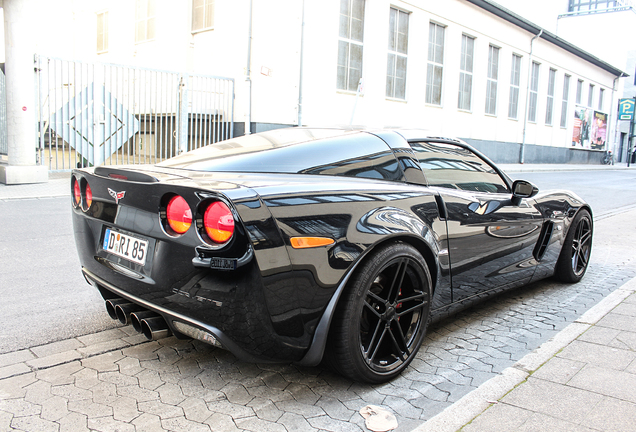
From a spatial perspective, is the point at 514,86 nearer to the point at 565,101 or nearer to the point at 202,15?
the point at 565,101

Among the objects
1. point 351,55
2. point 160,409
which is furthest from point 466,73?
point 160,409

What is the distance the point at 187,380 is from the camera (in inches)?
105

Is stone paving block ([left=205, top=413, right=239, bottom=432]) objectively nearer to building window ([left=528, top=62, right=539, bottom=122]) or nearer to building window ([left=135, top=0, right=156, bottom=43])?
building window ([left=135, top=0, right=156, bottom=43])

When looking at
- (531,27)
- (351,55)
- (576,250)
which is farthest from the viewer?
(531,27)

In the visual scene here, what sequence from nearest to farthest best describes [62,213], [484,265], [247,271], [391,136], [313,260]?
[247,271] < [313,260] < [391,136] < [484,265] < [62,213]

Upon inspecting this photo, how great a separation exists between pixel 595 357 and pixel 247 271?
2.14m

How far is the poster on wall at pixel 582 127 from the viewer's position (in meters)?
37.9

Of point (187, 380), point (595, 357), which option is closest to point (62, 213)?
point (187, 380)

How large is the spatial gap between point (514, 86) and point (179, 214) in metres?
30.6

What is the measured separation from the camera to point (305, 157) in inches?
111

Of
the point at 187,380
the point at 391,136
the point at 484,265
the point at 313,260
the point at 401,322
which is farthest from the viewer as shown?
the point at 484,265

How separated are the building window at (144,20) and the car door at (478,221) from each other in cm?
1937

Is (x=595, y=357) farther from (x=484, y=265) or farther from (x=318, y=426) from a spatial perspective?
(x=318, y=426)

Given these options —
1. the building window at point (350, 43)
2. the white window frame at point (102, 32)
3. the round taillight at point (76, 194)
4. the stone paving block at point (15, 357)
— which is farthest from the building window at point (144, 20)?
the stone paving block at point (15, 357)
